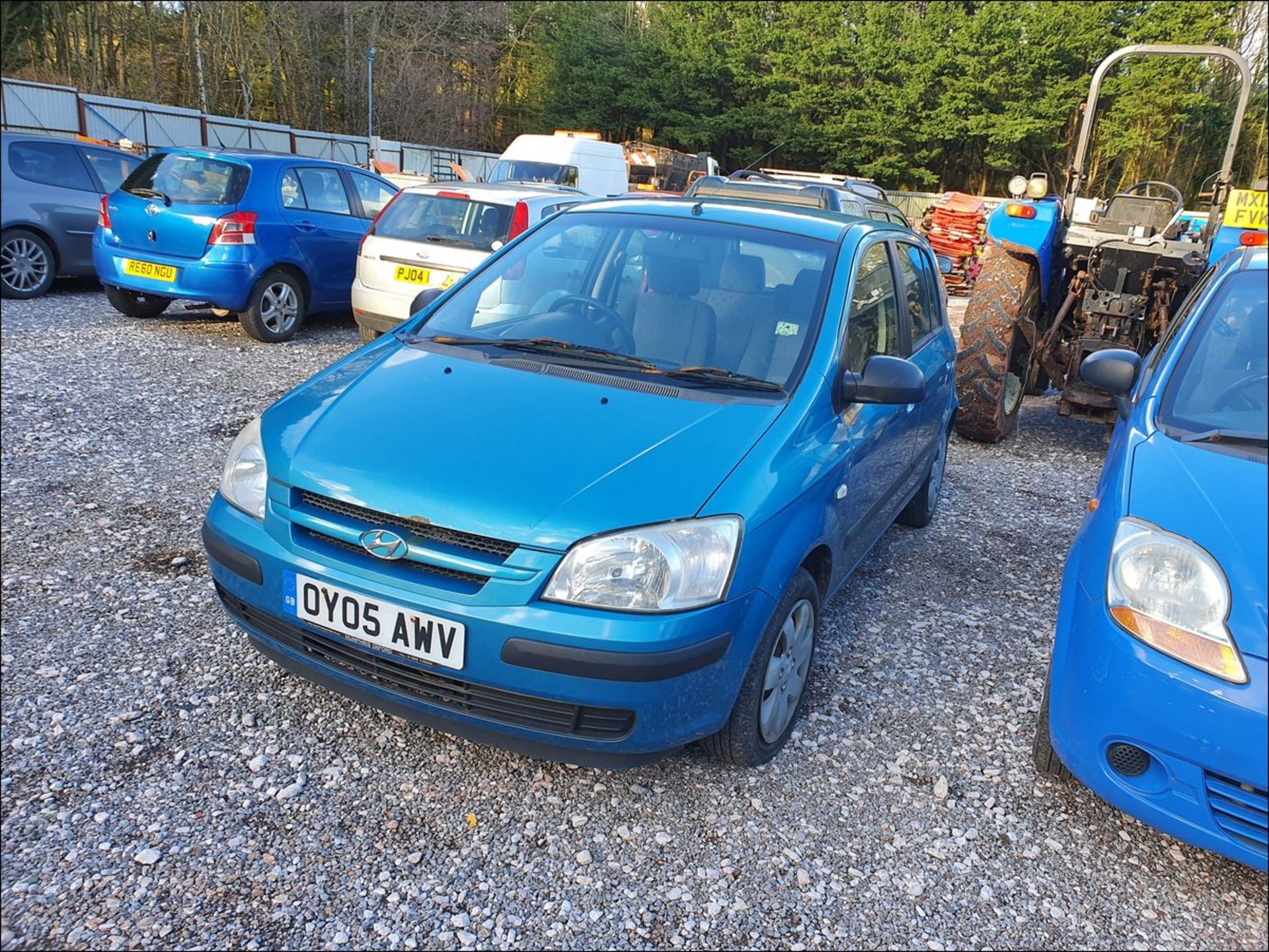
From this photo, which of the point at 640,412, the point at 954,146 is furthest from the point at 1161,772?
the point at 954,146

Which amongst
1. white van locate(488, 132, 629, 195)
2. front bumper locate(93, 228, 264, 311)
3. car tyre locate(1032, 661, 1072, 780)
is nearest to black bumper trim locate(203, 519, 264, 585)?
car tyre locate(1032, 661, 1072, 780)

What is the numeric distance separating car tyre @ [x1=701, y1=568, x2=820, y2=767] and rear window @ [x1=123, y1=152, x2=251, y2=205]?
6990 millimetres

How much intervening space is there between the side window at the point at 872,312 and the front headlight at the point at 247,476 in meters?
1.95

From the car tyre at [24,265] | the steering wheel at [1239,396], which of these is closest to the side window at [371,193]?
the car tyre at [24,265]

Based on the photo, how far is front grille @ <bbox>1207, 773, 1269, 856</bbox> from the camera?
216 cm

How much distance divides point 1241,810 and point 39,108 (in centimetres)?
2545

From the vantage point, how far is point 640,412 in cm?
284

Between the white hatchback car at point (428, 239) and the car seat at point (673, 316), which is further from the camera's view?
the white hatchback car at point (428, 239)

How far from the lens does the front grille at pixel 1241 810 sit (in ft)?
7.10

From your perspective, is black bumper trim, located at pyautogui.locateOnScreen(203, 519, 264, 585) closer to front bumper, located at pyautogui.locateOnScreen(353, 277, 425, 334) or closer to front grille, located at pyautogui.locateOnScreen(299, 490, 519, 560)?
front grille, located at pyautogui.locateOnScreen(299, 490, 519, 560)

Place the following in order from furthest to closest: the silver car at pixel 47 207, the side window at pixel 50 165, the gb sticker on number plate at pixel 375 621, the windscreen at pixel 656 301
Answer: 1. the side window at pixel 50 165
2. the silver car at pixel 47 207
3. the windscreen at pixel 656 301
4. the gb sticker on number plate at pixel 375 621

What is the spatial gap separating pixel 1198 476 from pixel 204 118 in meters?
27.4

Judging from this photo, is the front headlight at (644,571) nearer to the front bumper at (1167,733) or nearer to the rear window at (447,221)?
the front bumper at (1167,733)

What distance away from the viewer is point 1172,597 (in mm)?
2275
